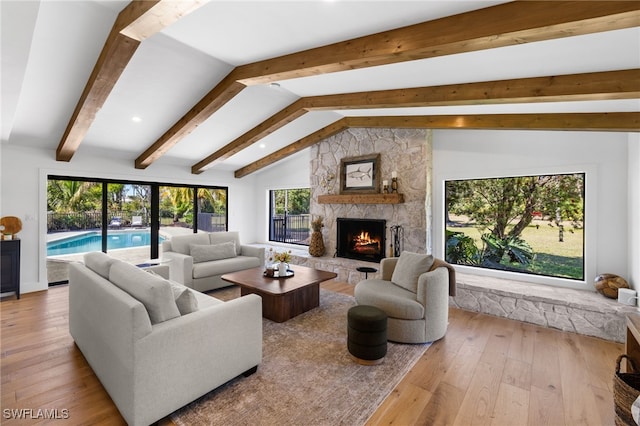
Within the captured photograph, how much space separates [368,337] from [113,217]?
223 inches

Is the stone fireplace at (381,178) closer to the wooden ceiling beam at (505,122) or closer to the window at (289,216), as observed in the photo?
the wooden ceiling beam at (505,122)

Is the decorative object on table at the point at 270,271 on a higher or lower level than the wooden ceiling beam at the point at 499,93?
lower

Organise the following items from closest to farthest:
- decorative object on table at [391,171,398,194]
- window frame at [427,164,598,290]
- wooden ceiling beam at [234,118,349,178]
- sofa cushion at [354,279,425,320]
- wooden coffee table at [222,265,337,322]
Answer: sofa cushion at [354,279,425,320], wooden coffee table at [222,265,337,322], window frame at [427,164,598,290], decorative object on table at [391,171,398,194], wooden ceiling beam at [234,118,349,178]

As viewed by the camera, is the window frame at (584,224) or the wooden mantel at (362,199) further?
the wooden mantel at (362,199)

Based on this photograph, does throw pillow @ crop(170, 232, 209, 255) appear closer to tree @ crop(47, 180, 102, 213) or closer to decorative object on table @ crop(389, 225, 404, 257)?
tree @ crop(47, 180, 102, 213)

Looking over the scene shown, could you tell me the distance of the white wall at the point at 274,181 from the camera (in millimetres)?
7430

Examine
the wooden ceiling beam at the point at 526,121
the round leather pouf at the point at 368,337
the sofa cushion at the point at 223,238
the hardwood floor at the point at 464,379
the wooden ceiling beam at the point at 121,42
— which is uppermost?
the wooden ceiling beam at the point at 121,42

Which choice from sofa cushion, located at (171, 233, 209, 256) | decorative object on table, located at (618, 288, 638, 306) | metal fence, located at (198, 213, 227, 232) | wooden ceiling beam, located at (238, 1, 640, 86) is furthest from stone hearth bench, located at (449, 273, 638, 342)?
metal fence, located at (198, 213, 227, 232)

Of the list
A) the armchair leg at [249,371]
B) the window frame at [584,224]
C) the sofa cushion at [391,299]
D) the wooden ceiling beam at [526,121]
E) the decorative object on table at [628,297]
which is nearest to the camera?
the armchair leg at [249,371]

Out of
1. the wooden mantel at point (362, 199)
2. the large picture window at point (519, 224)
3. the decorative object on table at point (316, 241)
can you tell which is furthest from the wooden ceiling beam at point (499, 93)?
the decorative object on table at point (316, 241)

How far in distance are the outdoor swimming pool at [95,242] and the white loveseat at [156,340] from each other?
12.3 ft

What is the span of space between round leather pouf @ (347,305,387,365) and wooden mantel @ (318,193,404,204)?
9.31ft

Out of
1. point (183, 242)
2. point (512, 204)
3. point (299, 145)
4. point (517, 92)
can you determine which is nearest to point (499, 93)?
point (517, 92)

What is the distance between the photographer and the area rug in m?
2.02
